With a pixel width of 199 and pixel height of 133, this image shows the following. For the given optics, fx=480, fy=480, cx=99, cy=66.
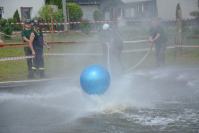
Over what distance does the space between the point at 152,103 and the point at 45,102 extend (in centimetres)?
295

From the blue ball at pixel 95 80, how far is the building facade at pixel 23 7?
146 ft

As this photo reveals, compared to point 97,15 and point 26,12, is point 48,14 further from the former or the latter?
point 26,12

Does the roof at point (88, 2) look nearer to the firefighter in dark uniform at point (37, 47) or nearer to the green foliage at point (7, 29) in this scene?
the green foliage at point (7, 29)

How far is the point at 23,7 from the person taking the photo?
55969 millimetres

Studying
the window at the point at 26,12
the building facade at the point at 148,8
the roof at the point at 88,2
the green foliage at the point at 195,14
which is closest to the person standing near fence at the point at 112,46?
the green foliage at the point at 195,14

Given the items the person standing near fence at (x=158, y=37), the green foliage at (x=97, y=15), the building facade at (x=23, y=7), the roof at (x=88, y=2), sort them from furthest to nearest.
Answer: the roof at (x=88, y=2)
the building facade at (x=23, y=7)
the green foliage at (x=97, y=15)
the person standing near fence at (x=158, y=37)

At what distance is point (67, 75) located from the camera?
18.5m

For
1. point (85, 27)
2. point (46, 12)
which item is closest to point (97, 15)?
point (46, 12)

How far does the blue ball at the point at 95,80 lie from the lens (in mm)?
11594

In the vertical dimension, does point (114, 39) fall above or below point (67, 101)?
above

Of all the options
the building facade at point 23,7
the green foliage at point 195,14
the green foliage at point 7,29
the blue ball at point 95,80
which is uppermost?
the building facade at point 23,7

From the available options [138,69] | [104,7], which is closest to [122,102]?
[138,69]

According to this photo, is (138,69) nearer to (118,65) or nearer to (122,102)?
(118,65)

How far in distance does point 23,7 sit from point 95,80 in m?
45.8
